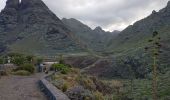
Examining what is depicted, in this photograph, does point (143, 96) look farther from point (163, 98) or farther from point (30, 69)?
point (30, 69)

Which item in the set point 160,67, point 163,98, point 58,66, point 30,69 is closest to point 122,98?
point 163,98

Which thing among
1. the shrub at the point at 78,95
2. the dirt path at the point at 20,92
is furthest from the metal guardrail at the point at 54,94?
the shrub at the point at 78,95

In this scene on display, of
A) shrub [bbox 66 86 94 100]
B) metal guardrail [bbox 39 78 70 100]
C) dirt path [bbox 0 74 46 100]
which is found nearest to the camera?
metal guardrail [bbox 39 78 70 100]

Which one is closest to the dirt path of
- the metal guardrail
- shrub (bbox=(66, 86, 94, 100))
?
the metal guardrail

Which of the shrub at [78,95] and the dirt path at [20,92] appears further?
the dirt path at [20,92]

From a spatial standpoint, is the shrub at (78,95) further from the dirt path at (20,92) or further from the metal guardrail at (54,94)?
the dirt path at (20,92)

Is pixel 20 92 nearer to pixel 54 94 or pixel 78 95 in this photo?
pixel 78 95

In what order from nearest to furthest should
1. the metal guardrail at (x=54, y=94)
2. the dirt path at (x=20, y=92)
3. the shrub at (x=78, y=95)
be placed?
the metal guardrail at (x=54, y=94)
the shrub at (x=78, y=95)
the dirt path at (x=20, y=92)

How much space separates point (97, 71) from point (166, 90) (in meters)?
71.6

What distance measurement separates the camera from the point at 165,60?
17975cm

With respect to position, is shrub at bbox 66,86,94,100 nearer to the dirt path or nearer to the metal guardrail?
the metal guardrail

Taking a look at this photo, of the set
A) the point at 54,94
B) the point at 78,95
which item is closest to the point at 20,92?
the point at 78,95

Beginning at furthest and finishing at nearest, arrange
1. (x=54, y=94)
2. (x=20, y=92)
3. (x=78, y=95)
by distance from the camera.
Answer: (x=20, y=92) < (x=78, y=95) < (x=54, y=94)

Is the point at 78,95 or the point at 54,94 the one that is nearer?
the point at 54,94
